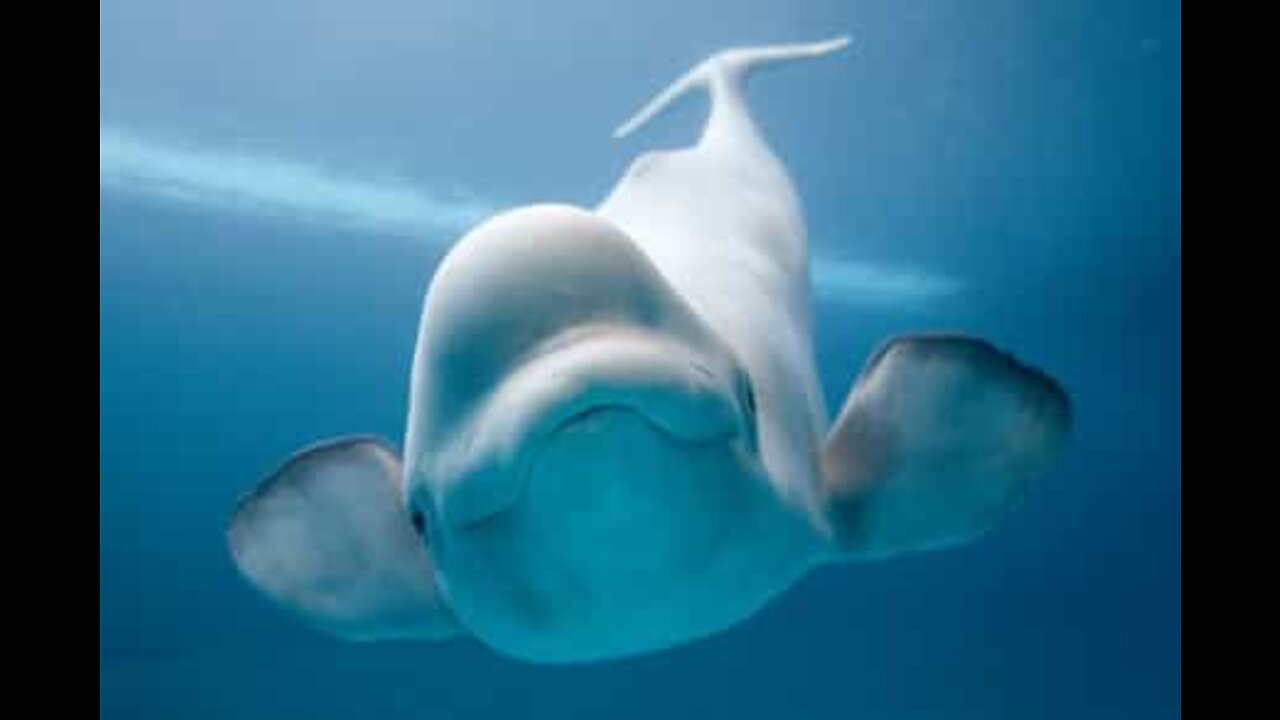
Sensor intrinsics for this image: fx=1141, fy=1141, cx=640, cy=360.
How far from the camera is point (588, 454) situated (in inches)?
89.7

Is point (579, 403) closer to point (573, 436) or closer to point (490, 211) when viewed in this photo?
point (573, 436)

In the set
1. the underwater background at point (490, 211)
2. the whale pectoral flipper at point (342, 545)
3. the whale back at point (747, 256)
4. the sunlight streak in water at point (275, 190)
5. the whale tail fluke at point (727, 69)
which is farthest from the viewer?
the sunlight streak in water at point (275, 190)

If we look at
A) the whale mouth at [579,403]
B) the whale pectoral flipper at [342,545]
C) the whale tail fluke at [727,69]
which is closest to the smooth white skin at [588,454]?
the whale mouth at [579,403]

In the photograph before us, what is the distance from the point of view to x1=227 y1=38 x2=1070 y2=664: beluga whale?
93.7 inches

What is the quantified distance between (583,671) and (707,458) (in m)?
9.53

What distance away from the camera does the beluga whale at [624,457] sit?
2.38 metres

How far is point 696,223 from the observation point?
467cm

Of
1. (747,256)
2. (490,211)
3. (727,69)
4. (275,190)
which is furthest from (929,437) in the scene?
(275,190)

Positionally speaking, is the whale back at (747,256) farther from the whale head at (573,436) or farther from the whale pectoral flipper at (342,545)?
the whale pectoral flipper at (342,545)

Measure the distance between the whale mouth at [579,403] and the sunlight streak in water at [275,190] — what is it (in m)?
7.64

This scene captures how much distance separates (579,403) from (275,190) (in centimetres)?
835

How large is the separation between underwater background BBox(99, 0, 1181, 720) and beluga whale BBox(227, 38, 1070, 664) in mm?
4454

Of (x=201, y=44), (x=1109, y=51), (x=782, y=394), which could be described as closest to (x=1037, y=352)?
(x=1109, y=51)

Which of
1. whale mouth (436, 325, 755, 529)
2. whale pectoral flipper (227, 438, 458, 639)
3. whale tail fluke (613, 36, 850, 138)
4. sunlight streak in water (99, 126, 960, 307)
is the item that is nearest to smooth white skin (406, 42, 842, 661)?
whale mouth (436, 325, 755, 529)
